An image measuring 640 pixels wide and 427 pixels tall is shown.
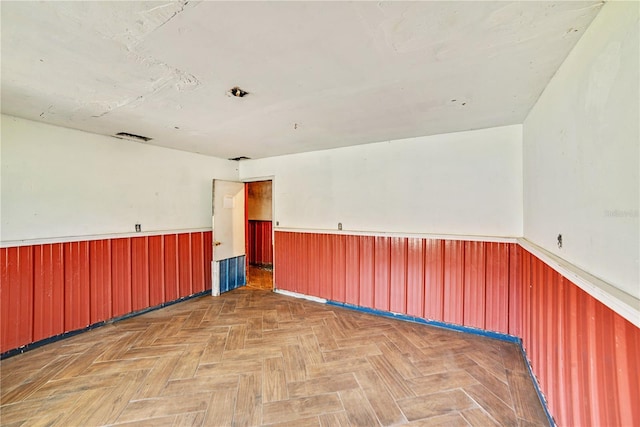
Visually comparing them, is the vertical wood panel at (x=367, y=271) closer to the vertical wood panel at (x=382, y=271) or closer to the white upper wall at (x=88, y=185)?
the vertical wood panel at (x=382, y=271)

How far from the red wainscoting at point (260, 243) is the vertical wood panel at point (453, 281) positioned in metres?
4.18

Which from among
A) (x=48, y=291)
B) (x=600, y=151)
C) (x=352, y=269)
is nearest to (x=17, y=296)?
(x=48, y=291)

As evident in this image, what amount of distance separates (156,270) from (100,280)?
0.65 m

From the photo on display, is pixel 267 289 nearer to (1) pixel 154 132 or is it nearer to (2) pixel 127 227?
(2) pixel 127 227

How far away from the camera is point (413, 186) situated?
329cm

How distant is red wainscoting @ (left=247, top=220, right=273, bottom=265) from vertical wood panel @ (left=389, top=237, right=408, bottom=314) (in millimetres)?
3565

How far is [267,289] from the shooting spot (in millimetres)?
4641

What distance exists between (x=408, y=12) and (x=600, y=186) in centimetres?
116

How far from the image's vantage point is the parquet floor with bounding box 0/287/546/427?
1763 millimetres

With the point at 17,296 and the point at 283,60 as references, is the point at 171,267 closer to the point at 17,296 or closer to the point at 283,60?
the point at 17,296

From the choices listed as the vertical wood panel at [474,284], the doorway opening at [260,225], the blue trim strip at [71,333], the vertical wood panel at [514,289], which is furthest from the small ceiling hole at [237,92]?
the doorway opening at [260,225]

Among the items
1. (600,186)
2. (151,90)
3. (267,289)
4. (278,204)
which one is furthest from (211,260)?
(600,186)

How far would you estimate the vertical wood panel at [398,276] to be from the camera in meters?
3.33

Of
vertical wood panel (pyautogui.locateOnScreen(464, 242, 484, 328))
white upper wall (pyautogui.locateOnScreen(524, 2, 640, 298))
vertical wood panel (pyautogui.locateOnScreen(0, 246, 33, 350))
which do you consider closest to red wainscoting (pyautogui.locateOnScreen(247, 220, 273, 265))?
vertical wood panel (pyautogui.locateOnScreen(0, 246, 33, 350))
